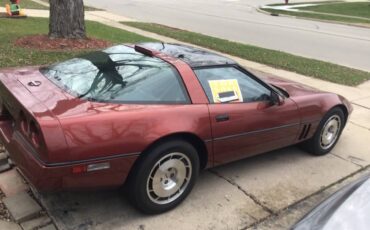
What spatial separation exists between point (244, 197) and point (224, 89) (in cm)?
102

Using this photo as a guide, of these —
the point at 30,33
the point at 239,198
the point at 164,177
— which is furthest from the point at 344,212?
the point at 30,33

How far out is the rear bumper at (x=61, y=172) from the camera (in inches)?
123

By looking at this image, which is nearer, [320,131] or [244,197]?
[244,197]

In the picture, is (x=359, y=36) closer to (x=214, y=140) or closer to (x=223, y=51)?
(x=223, y=51)

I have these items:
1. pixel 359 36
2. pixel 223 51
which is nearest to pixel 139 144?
pixel 223 51

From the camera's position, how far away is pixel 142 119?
3.47 metres

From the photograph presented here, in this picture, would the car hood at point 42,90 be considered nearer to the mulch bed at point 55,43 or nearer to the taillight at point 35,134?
the taillight at point 35,134

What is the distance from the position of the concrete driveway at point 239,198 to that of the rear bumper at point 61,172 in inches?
17.2

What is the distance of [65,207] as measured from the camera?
12.3 feet

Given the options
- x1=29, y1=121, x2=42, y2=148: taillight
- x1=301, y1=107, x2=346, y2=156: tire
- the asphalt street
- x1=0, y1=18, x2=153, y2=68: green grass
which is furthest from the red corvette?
the asphalt street

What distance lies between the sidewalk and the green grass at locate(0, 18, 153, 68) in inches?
164

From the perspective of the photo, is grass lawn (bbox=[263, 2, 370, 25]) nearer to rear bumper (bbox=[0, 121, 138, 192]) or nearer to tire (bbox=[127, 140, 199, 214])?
tire (bbox=[127, 140, 199, 214])

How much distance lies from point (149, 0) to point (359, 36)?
1372 centimetres

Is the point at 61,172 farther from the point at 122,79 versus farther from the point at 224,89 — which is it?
the point at 224,89
